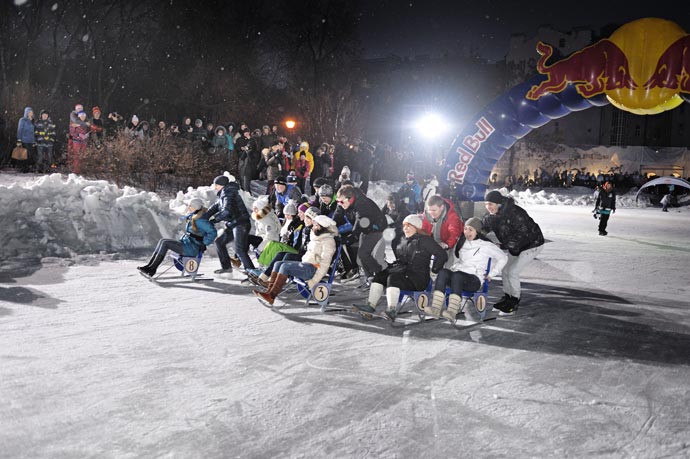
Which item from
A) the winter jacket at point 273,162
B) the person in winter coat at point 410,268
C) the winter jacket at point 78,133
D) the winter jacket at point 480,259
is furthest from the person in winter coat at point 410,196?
the winter jacket at point 78,133

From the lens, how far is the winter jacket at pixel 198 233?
30.0ft

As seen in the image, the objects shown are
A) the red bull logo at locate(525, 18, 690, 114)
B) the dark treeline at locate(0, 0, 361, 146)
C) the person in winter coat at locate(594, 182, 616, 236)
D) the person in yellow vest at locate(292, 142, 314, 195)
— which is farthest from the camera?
the dark treeline at locate(0, 0, 361, 146)

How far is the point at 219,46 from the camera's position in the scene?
111 ft

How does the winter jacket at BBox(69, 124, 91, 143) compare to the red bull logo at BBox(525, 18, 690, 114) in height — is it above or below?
below

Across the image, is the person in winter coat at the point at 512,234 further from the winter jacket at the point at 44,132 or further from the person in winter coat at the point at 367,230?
the winter jacket at the point at 44,132

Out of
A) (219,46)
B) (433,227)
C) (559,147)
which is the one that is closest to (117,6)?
(219,46)

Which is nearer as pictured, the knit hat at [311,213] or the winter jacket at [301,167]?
the knit hat at [311,213]

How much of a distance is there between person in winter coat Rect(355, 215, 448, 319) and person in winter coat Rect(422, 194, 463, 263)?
570 mm

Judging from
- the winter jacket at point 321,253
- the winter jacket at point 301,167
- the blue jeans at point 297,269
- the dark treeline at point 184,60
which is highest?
the dark treeline at point 184,60

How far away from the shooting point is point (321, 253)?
25.0 feet

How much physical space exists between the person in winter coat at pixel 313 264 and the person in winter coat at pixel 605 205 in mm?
11788

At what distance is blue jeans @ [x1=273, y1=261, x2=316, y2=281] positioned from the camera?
24.6 ft

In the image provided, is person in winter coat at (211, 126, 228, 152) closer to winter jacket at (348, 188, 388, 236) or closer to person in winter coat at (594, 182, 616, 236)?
person in winter coat at (594, 182, 616, 236)

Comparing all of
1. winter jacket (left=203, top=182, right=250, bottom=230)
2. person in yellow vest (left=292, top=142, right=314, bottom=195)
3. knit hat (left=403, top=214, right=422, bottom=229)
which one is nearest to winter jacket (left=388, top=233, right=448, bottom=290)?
knit hat (left=403, top=214, right=422, bottom=229)
